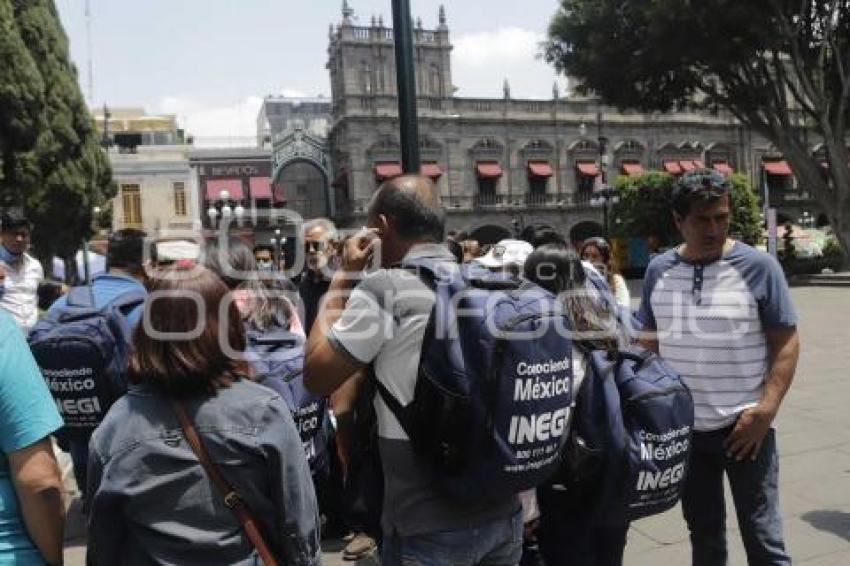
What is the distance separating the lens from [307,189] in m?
41.7

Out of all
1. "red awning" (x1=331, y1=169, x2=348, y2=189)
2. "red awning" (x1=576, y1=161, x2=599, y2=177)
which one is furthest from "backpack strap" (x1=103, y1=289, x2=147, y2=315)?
"red awning" (x1=576, y1=161, x2=599, y2=177)

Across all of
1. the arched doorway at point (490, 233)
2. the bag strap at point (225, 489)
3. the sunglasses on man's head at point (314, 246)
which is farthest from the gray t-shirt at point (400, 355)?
the arched doorway at point (490, 233)

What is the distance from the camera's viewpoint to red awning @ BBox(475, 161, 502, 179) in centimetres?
3859

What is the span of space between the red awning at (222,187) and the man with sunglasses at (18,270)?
32.7 metres

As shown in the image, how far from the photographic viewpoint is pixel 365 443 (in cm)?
213

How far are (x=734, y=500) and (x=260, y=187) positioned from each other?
37.8 metres

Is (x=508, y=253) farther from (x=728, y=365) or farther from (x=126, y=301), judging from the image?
(x=126, y=301)

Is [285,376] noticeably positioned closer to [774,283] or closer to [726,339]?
[726,339]

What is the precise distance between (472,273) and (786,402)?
18.2 ft

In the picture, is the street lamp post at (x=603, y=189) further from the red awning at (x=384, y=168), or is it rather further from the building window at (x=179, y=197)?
the building window at (x=179, y=197)

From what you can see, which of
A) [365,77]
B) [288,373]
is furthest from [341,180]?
[288,373]

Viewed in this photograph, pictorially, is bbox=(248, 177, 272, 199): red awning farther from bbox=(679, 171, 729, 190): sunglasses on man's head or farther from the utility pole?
bbox=(679, 171, 729, 190): sunglasses on man's head

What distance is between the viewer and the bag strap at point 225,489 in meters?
1.75

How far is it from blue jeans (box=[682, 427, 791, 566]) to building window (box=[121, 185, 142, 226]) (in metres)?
37.0
